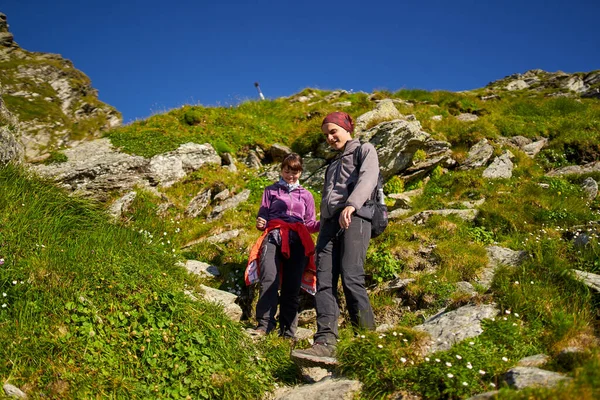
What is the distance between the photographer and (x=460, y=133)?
14.8m

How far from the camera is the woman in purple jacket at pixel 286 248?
620 centimetres


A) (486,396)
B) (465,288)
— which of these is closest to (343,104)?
(465,288)

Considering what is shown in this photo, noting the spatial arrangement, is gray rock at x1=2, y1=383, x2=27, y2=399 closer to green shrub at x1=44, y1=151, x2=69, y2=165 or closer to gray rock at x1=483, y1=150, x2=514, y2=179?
green shrub at x1=44, y1=151, x2=69, y2=165

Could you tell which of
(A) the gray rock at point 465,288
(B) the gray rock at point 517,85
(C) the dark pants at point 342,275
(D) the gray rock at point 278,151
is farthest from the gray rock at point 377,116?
(B) the gray rock at point 517,85

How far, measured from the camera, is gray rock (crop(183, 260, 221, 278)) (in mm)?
7753

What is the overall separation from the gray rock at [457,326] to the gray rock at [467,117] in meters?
13.6

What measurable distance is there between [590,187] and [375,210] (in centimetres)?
860

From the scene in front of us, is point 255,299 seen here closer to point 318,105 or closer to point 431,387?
point 431,387

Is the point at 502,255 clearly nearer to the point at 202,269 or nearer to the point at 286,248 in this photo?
the point at 286,248

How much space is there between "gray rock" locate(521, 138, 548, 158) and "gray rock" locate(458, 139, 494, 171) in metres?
2.01

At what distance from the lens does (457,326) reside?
14.5ft

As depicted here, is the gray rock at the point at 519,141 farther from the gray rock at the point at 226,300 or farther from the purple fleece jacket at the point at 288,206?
the gray rock at the point at 226,300

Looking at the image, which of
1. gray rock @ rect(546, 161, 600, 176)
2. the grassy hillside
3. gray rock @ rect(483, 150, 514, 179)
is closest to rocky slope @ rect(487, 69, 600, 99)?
gray rock @ rect(546, 161, 600, 176)

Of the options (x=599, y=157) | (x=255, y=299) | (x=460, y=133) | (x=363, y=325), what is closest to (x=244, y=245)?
(x=255, y=299)
